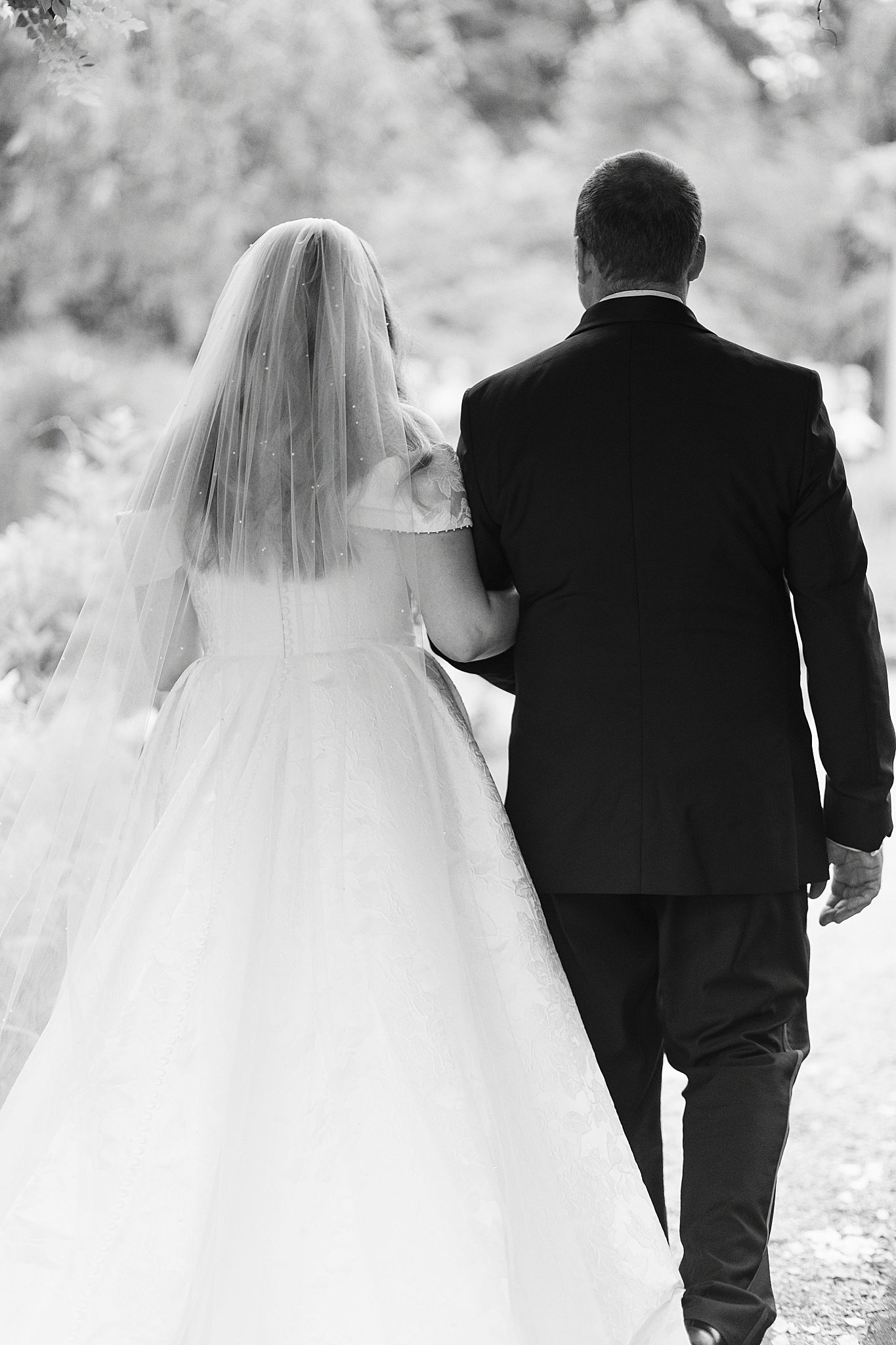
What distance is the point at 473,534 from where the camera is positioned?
7.20 feet

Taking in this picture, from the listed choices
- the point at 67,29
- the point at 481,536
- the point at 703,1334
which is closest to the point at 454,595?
the point at 481,536

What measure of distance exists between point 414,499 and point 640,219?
542 millimetres

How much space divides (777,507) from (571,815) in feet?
1.82

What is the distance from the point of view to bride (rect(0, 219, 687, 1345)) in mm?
1757

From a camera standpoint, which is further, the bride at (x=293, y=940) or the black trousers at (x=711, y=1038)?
the black trousers at (x=711, y=1038)

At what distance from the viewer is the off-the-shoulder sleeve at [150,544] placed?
2096 millimetres

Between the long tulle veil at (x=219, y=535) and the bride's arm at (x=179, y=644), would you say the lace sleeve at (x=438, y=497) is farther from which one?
the bride's arm at (x=179, y=644)

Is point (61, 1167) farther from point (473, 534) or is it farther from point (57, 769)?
point (473, 534)

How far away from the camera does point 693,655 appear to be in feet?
6.65

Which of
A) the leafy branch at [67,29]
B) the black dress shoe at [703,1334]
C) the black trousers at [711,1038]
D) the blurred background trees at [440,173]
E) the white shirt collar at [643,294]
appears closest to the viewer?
the black dress shoe at [703,1334]

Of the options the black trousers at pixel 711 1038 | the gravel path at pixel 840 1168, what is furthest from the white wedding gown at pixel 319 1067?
the gravel path at pixel 840 1168

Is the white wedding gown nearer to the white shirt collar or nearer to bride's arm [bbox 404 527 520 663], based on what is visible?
bride's arm [bbox 404 527 520 663]

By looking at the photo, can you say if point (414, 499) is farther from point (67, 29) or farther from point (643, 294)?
point (67, 29)

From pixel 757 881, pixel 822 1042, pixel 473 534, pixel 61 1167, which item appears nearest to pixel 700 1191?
pixel 757 881
